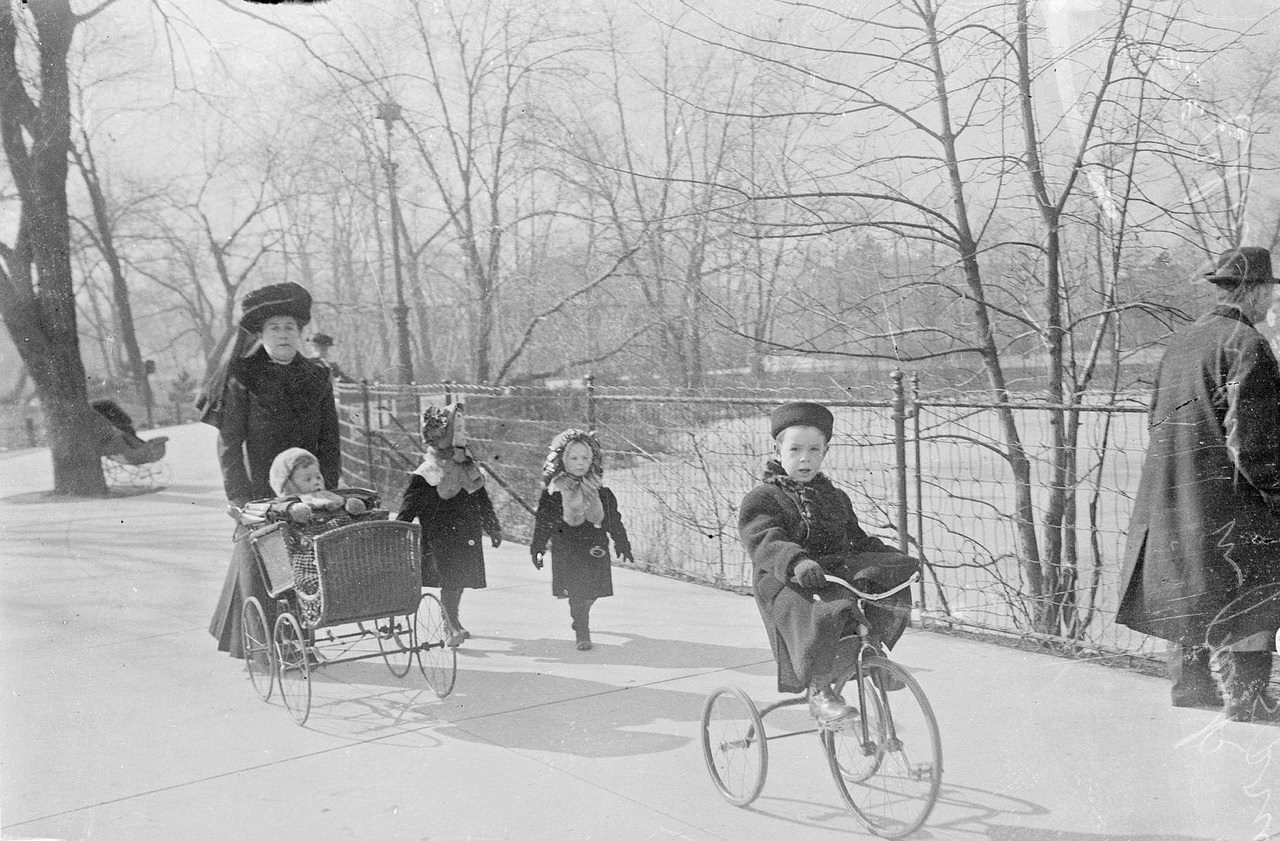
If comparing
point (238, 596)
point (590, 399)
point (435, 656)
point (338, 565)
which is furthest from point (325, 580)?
point (590, 399)

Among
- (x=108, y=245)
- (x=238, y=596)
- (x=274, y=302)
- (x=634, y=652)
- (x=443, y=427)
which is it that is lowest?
(x=634, y=652)

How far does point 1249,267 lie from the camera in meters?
3.35

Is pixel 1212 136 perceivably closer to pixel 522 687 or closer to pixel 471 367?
pixel 522 687

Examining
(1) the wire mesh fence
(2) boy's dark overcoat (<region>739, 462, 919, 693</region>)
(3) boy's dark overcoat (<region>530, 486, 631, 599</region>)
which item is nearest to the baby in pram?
(3) boy's dark overcoat (<region>530, 486, 631, 599</region>)

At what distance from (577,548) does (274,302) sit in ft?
6.11

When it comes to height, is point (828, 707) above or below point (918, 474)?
below

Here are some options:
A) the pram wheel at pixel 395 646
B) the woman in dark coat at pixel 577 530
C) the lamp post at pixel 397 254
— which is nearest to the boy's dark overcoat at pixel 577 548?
the woman in dark coat at pixel 577 530

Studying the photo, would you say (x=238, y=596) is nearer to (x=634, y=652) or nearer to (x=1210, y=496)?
(x=634, y=652)

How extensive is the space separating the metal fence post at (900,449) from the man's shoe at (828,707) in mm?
2174

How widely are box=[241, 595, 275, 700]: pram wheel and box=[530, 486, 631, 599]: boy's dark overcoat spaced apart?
134cm

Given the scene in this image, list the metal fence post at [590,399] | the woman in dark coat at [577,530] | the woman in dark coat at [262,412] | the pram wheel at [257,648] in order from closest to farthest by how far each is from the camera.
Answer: the pram wheel at [257,648], the woman in dark coat at [262,412], the woman in dark coat at [577,530], the metal fence post at [590,399]

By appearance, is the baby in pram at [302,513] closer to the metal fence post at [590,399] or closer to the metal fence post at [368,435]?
the metal fence post at [590,399]

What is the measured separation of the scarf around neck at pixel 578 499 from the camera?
5.37 metres

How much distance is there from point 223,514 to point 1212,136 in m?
8.56
